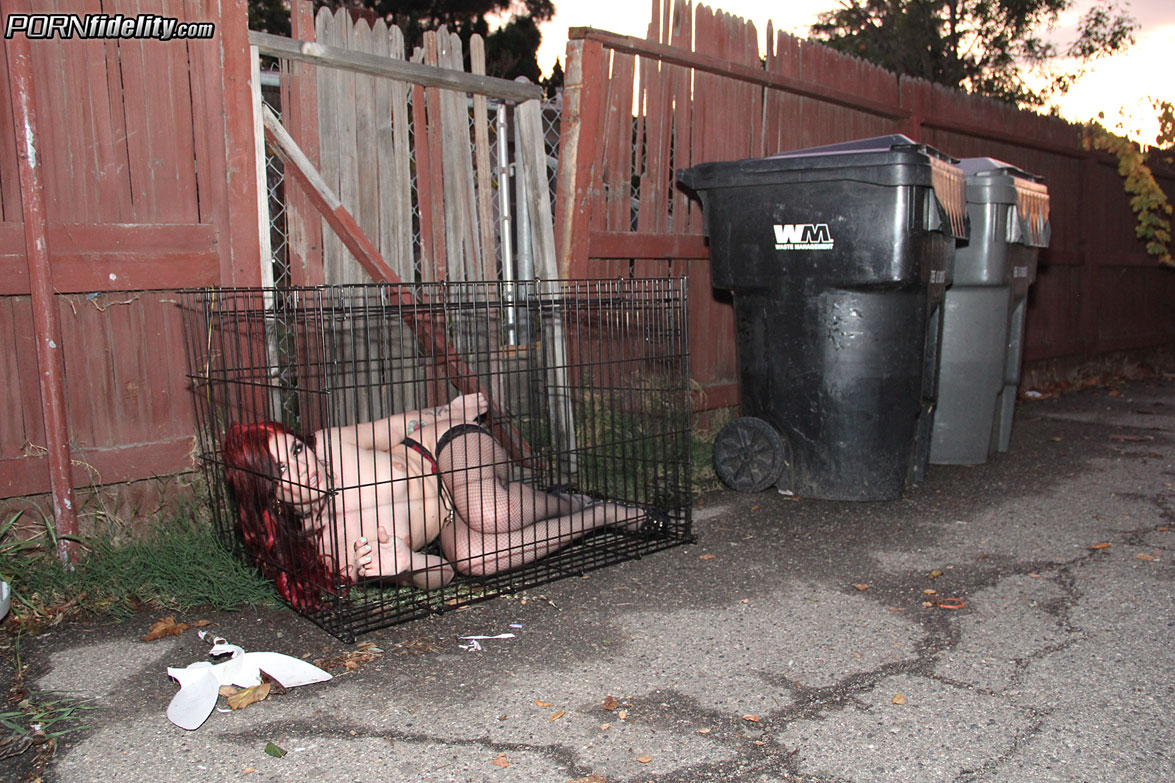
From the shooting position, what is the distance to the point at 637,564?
3.78 meters

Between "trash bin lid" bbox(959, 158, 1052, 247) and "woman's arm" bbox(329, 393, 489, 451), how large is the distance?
10.9 feet

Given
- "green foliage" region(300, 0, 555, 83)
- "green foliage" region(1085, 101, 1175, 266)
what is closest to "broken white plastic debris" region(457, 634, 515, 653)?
"green foliage" region(1085, 101, 1175, 266)

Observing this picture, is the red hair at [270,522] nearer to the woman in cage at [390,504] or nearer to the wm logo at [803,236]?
the woman in cage at [390,504]

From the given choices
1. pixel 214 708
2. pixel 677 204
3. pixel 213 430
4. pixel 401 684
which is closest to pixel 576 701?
pixel 401 684

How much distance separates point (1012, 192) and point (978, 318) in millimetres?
754

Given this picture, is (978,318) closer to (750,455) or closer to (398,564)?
(750,455)

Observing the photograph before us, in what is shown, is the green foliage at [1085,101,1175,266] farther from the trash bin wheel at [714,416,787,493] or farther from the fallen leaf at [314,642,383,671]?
the fallen leaf at [314,642,383,671]

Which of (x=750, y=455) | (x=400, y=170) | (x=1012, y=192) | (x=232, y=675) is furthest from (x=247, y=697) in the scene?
(x=1012, y=192)

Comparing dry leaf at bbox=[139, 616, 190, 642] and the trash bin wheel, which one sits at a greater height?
the trash bin wheel

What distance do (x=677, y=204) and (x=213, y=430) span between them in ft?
10.1

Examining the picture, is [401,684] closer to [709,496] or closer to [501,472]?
[501,472]

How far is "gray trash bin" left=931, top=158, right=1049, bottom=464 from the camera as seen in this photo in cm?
537

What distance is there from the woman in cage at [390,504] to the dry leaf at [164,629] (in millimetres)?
342

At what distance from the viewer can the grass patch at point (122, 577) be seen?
10.6 ft
